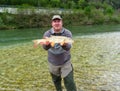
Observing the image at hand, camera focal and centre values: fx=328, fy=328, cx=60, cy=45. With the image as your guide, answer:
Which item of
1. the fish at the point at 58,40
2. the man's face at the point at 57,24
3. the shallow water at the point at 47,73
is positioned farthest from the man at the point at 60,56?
the shallow water at the point at 47,73

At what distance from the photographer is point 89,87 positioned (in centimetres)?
1278

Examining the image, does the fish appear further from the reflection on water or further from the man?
the reflection on water

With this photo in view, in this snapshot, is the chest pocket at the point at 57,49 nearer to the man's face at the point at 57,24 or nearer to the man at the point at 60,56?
the man at the point at 60,56

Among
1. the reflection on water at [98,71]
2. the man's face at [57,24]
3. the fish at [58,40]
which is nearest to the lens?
the fish at [58,40]

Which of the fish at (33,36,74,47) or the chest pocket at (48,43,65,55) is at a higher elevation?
the fish at (33,36,74,47)

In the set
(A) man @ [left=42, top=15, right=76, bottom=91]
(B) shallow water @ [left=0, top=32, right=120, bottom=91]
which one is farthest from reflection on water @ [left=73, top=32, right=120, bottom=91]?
(A) man @ [left=42, top=15, right=76, bottom=91]

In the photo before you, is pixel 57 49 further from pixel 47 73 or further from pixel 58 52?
pixel 47 73

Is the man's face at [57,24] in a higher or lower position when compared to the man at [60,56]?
higher

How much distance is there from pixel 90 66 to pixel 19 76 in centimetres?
433

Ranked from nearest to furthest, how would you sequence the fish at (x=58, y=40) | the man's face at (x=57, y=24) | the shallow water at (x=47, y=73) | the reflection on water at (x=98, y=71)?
the fish at (x=58, y=40) < the man's face at (x=57, y=24) < the reflection on water at (x=98, y=71) < the shallow water at (x=47, y=73)

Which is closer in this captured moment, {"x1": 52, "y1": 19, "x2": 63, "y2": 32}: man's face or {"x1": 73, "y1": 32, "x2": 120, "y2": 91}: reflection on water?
{"x1": 52, "y1": 19, "x2": 63, "y2": 32}: man's face

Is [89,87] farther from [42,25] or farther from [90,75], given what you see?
[42,25]

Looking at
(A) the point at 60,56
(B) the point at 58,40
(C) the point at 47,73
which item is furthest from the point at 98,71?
(B) the point at 58,40

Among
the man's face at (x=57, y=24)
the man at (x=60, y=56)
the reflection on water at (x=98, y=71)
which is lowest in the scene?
the reflection on water at (x=98, y=71)
